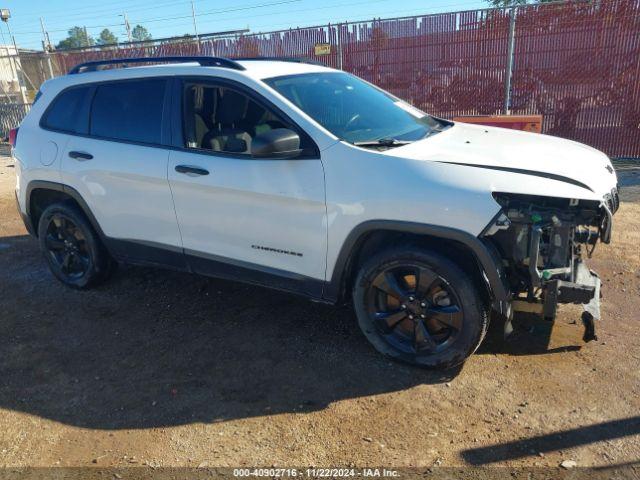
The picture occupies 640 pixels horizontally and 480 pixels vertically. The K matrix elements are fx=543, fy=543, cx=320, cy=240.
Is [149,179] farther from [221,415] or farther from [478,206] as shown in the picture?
[478,206]

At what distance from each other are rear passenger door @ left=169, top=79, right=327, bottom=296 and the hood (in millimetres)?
688

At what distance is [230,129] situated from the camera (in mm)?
3994

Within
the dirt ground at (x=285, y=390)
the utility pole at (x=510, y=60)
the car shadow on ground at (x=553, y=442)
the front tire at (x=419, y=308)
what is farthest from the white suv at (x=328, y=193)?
the utility pole at (x=510, y=60)

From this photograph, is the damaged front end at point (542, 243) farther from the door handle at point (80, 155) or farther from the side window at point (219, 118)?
the door handle at point (80, 155)

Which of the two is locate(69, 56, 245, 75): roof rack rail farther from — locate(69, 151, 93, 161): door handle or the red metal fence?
the red metal fence

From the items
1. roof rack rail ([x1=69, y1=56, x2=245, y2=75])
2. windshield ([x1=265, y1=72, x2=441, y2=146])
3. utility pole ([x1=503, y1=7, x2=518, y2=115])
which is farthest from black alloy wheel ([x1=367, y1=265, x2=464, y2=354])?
utility pole ([x1=503, y1=7, x2=518, y2=115])

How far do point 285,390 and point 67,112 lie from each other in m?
3.11

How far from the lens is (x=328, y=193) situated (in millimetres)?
3387

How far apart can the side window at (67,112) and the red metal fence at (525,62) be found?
786cm

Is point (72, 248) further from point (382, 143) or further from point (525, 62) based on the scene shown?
point (525, 62)

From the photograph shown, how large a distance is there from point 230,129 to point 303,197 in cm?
93

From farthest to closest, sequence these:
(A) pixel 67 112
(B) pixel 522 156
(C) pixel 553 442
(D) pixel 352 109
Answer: (A) pixel 67 112 < (D) pixel 352 109 < (B) pixel 522 156 < (C) pixel 553 442

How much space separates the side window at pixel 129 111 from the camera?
415cm

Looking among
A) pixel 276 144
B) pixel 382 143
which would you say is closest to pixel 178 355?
pixel 276 144
